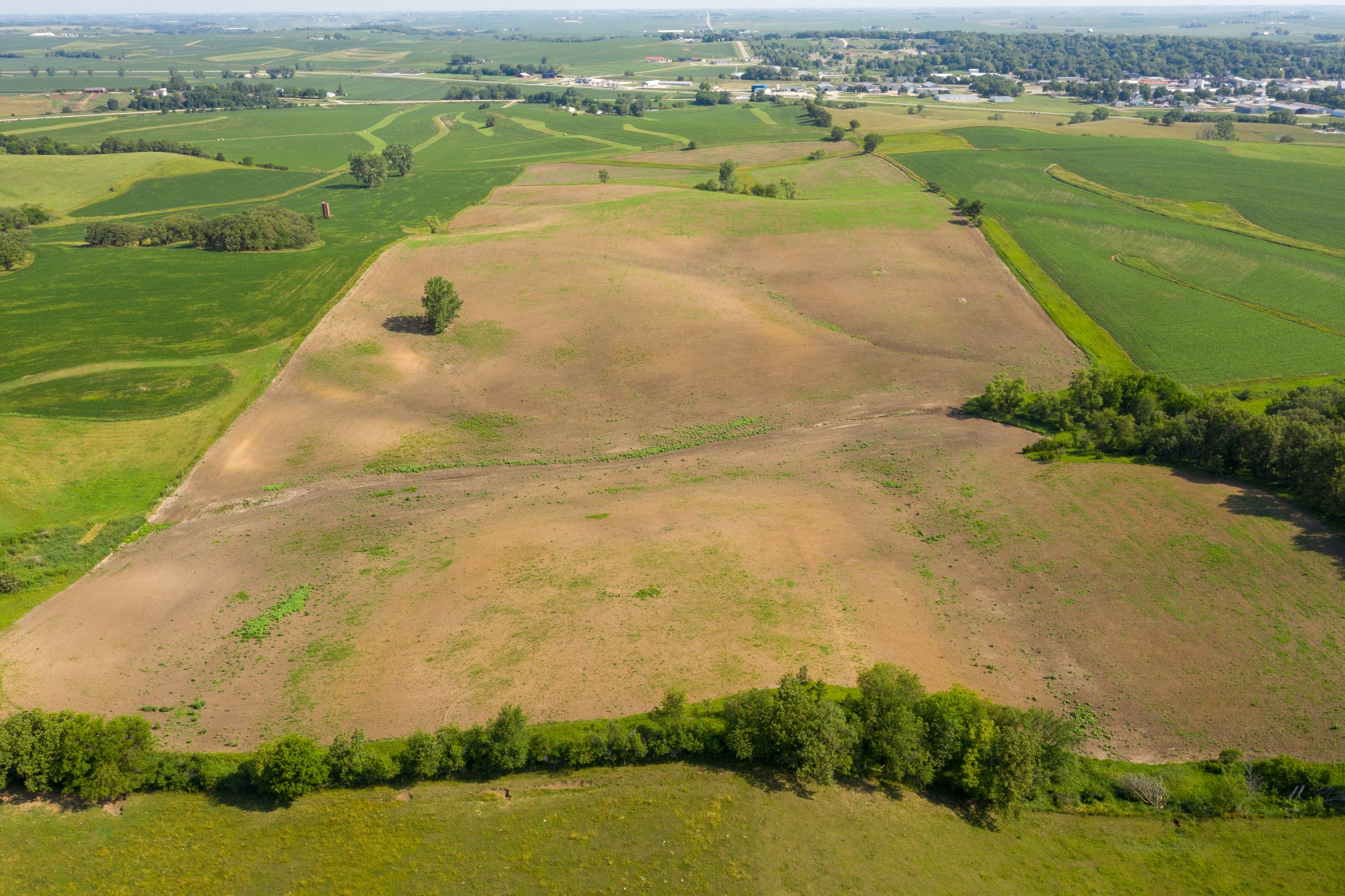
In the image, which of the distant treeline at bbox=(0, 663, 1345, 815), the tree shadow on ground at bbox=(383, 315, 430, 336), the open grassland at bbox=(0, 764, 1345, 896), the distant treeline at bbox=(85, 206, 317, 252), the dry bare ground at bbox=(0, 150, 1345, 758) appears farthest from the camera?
the distant treeline at bbox=(85, 206, 317, 252)

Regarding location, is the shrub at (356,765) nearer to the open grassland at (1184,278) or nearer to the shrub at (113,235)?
the open grassland at (1184,278)

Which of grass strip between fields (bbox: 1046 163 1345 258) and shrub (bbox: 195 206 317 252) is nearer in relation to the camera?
shrub (bbox: 195 206 317 252)

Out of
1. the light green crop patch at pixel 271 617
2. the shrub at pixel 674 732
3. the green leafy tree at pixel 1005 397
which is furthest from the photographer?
the green leafy tree at pixel 1005 397

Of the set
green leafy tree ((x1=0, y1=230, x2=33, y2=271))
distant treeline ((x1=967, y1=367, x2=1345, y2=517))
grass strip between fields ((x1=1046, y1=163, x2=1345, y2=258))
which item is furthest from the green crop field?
grass strip between fields ((x1=1046, y1=163, x2=1345, y2=258))

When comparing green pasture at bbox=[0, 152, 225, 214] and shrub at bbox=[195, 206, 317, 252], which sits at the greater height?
green pasture at bbox=[0, 152, 225, 214]

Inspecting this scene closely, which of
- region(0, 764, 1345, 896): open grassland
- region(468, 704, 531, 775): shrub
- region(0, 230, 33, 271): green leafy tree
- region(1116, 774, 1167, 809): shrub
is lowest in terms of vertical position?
region(0, 764, 1345, 896): open grassland

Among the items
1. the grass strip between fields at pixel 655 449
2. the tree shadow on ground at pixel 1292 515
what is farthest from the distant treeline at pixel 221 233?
the tree shadow on ground at pixel 1292 515

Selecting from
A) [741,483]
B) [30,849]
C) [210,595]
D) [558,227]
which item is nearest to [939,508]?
Result: [741,483]

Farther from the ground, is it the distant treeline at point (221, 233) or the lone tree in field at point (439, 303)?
the distant treeline at point (221, 233)

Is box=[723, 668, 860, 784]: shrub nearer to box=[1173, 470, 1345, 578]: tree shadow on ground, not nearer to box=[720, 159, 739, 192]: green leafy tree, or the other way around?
box=[1173, 470, 1345, 578]: tree shadow on ground
